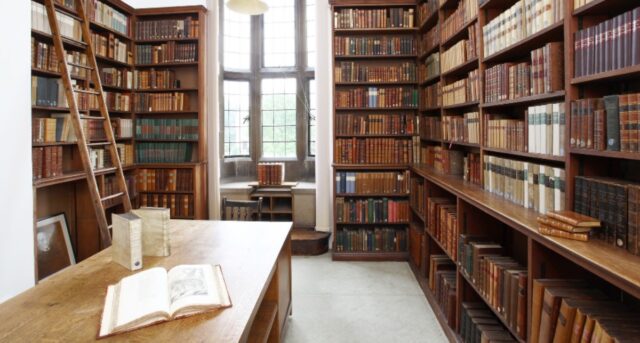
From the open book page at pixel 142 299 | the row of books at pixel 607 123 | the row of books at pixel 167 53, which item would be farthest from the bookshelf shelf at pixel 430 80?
the open book page at pixel 142 299

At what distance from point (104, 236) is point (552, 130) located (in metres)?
3.05

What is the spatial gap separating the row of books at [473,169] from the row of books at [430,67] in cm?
114

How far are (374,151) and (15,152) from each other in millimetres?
3196

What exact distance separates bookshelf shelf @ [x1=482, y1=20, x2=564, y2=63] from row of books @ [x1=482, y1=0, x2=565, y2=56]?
0.03 m

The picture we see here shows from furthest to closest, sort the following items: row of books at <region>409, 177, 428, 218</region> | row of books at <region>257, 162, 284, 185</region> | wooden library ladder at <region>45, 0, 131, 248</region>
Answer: row of books at <region>257, 162, 284, 185</region>
row of books at <region>409, 177, 428, 218</region>
wooden library ladder at <region>45, 0, 131, 248</region>

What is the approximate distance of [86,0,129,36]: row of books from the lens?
14.0 feet

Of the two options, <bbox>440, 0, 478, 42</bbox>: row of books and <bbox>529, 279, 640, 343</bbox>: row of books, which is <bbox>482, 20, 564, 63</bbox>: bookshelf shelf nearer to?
<bbox>440, 0, 478, 42</bbox>: row of books

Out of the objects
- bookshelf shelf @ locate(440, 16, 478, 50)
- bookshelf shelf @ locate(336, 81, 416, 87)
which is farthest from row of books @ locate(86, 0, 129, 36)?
bookshelf shelf @ locate(440, 16, 478, 50)

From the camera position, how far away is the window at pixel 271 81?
19.8ft

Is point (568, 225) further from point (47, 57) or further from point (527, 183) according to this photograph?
point (47, 57)

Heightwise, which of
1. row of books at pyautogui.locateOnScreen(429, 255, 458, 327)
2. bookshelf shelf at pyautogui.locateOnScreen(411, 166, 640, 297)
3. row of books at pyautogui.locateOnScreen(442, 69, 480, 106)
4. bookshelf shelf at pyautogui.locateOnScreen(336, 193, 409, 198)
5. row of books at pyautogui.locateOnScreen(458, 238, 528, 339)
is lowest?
row of books at pyautogui.locateOnScreen(429, 255, 458, 327)

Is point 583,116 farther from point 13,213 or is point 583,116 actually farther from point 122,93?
point 122,93

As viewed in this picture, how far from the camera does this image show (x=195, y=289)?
1.51 meters

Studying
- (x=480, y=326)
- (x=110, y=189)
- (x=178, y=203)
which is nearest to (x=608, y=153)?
(x=480, y=326)
